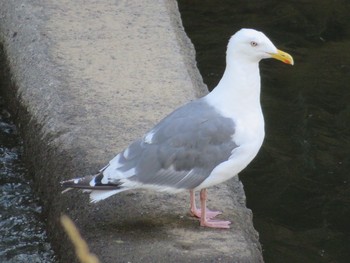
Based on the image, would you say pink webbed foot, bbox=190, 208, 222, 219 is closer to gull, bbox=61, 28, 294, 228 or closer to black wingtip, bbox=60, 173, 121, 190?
gull, bbox=61, 28, 294, 228

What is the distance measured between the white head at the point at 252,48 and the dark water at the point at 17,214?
1.39m

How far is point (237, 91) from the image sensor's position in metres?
4.27

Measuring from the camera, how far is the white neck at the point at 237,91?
4250mm

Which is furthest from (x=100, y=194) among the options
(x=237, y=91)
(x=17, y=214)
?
(x=17, y=214)

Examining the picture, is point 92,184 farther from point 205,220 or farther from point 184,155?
point 205,220

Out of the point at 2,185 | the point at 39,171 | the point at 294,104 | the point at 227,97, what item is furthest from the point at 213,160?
the point at 294,104

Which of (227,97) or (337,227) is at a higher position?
(227,97)

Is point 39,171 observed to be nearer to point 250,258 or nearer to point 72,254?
point 72,254

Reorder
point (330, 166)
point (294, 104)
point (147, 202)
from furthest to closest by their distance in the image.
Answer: point (294, 104)
point (330, 166)
point (147, 202)

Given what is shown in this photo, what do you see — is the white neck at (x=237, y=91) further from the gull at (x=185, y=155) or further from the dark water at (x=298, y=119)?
the dark water at (x=298, y=119)

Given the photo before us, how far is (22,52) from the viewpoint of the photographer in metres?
5.96

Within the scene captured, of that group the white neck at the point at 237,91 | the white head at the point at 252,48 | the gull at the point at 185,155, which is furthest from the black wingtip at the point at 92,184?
the white head at the point at 252,48

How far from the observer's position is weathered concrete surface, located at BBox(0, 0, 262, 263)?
13.8 ft

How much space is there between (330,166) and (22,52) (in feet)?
7.02
